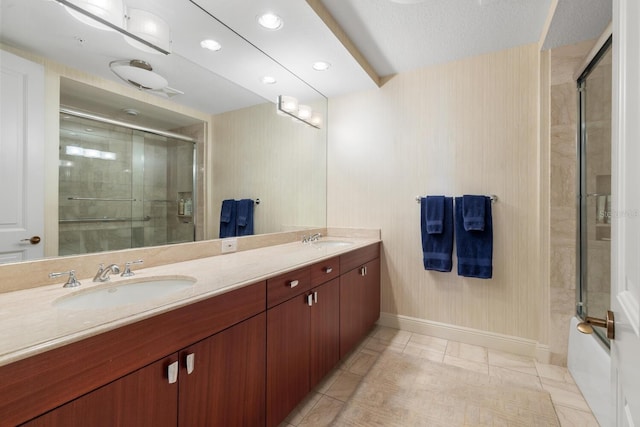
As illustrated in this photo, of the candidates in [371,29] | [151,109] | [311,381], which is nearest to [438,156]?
[371,29]

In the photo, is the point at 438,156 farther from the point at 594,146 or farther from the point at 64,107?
the point at 64,107

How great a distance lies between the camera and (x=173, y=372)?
88cm

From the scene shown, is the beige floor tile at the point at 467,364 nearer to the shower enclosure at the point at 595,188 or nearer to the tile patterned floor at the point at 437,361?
the tile patterned floor at the point at 437,361

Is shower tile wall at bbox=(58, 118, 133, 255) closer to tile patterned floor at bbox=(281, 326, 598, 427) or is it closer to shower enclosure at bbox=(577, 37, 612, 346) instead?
tile patterned floor at bbox=(281, 326, 598, 427)

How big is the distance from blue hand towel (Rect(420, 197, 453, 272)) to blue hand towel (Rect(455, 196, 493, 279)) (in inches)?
2.4

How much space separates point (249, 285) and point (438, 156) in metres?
1.92

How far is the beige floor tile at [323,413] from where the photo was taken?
4.82 ft

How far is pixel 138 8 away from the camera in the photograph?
1.40 meters

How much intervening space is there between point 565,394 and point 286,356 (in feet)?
5.55

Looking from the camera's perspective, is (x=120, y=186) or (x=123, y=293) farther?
(x=120, y=186)

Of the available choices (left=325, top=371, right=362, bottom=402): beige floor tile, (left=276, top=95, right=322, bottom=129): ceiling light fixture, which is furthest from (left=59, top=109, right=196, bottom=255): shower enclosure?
(left=325, top=371, right=362, bottom=402): beige floor tile

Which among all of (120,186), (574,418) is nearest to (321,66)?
(120,186)

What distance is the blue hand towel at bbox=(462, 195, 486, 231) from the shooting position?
2.16 metres

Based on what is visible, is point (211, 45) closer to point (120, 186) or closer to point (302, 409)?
point (120, 186)
